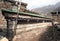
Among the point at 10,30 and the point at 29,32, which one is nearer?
the point at 10,30

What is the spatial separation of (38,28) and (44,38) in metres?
0.68

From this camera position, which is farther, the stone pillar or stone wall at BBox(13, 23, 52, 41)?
stone wall at BBox(13, 23, 52, 41)

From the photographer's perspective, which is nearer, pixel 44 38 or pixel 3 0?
pixel 44 38

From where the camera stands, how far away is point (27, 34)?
25.9ft

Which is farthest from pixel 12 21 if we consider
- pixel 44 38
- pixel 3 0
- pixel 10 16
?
Result: pixel 3 0

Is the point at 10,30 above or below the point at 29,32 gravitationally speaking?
above

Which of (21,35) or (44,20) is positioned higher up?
(44,20)

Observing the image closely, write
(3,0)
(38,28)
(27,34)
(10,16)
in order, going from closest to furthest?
(10,16)
(27,34)
(38,28)
(3,0)

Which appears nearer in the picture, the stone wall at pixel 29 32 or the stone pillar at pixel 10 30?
the stone pillar at pixel 10 30

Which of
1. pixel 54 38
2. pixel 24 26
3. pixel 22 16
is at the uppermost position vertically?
pixel 22 16

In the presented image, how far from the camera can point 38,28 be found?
858 centimetres

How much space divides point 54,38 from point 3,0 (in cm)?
616

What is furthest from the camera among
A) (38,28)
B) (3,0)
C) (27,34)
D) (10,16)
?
(3,0)

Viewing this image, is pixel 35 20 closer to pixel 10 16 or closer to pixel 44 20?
pixel 44 20
